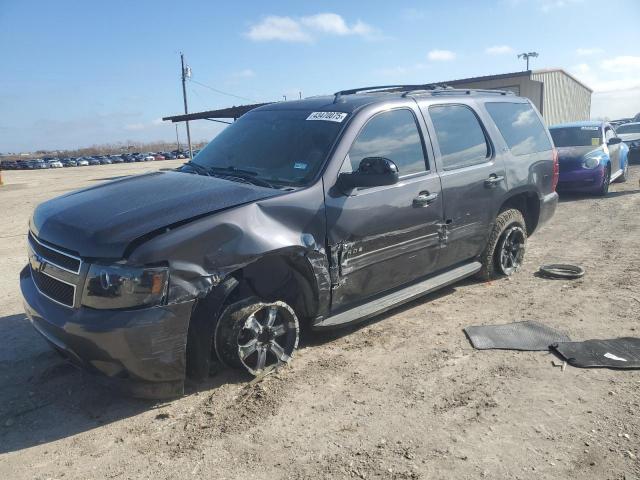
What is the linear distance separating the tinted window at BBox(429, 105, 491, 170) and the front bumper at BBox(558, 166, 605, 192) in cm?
746

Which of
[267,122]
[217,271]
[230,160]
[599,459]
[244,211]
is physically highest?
[267,122]

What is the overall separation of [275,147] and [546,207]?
11.6ft

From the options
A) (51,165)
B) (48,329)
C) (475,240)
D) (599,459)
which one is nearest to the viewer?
(599,459)

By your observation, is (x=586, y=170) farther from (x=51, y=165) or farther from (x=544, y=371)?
(x=51, y=165)

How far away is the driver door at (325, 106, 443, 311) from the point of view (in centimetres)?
371

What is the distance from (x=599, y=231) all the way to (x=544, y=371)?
5.38m

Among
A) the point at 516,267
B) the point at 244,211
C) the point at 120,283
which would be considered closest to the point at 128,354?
the point at 120,283

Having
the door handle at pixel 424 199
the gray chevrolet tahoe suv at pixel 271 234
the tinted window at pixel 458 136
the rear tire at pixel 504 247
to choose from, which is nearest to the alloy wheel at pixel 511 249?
the rear tire at pixel 504 247

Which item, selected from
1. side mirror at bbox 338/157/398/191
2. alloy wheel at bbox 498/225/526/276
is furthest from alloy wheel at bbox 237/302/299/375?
alloy wheel at bbox 498/225/526/276

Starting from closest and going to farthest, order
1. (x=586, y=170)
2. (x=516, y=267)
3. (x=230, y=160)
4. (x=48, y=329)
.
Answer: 1. (x=48, y=329)
2. (x=230, y=160)
3. (x=516, y=267)
4. (x=586, y=170)

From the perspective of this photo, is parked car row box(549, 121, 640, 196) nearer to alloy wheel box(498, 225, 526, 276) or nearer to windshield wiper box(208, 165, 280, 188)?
alloy wheel box(498, 225, 526, 276)

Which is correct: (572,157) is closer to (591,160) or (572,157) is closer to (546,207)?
(591,160)

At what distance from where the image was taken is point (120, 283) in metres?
2.79

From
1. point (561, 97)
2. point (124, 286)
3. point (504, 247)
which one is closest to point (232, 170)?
point (124, 286)
